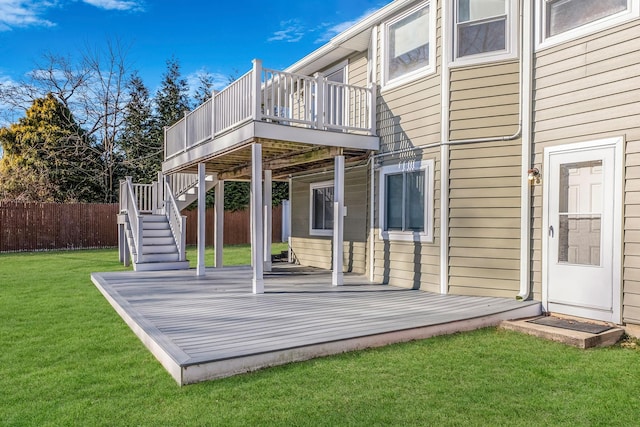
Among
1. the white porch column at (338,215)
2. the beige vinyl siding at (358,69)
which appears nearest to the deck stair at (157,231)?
the white porch column at (338,215)

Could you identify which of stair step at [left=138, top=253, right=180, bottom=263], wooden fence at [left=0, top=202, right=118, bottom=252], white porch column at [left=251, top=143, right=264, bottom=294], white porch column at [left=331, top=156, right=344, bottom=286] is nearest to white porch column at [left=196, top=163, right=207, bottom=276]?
stair step at [left=138, top=253, right=180, bottom=263]

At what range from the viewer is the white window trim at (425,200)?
22.8 feet

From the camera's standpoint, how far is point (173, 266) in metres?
9.73

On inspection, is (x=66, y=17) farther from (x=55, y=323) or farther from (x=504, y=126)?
(x=504, y=126)

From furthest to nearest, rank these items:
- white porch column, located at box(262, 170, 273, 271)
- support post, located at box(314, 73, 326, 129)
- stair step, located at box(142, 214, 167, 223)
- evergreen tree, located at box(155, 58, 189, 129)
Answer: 1. evergreen tree, located at box(155, 58, 189, 129)
2. stair step, located at box(142, 214, 167, 223)
3. white porch column, located at box(262, 170, 273, 271)
4. support post, located at box(314, 73, 326, 129)

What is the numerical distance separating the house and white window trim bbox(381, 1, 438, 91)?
27mm

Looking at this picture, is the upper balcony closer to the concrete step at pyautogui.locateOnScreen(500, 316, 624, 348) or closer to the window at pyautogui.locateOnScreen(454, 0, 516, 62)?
the window at pyautogui.locateOnScreen(454, 0, 516, 62)

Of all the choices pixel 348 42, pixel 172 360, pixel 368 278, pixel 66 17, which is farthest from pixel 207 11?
pixel 172 360

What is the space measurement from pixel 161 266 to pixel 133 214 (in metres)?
1.66

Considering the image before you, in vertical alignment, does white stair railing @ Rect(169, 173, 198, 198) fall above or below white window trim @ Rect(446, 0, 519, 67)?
below

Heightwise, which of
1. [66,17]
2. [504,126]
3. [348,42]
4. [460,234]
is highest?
[66,17]

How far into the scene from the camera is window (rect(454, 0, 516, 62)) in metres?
6.19

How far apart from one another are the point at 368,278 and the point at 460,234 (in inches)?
88.8

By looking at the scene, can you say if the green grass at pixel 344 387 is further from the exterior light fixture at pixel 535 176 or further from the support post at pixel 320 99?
the support post at pixel 320 99
